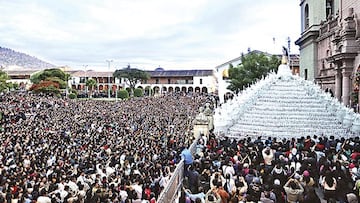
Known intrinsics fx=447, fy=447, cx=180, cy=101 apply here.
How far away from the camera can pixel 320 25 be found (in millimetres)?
34375

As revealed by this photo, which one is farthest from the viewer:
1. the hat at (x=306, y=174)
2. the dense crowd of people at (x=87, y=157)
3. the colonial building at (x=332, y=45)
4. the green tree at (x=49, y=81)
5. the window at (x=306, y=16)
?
the green tree at (x=49, y=81)

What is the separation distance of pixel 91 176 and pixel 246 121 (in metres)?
8.89

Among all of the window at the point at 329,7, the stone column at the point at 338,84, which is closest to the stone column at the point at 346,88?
the stone column at the point at 338,84

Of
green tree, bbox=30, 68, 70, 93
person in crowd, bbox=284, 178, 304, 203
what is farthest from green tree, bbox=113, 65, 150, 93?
person in crowd, bbox=284, 178, 304, 203

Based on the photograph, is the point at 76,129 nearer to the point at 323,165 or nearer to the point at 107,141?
the point at 107,141

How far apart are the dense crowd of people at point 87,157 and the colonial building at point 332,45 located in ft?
32.6

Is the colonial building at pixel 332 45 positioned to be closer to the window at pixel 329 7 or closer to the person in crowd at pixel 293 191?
the window at pixel 329 7

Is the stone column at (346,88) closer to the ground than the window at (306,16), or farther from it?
closer to the ground

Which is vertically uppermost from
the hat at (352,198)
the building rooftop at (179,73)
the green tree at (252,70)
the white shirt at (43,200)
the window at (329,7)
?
the window at (329,7)

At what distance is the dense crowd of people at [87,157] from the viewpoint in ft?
37.0

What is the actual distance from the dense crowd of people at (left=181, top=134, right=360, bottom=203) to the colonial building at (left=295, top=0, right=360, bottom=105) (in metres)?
10.6

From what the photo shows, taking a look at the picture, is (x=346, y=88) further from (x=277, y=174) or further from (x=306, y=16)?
(x=277, y=174)

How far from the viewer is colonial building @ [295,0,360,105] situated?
24.8 meters

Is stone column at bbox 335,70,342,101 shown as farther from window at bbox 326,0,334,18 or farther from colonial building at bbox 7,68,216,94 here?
colonial building at bbox 7,68,216,94
